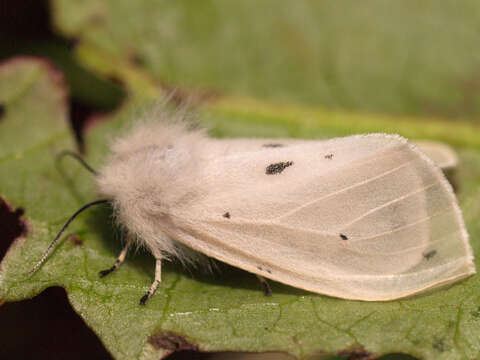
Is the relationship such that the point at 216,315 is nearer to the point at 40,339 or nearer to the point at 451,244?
the point at 451,244

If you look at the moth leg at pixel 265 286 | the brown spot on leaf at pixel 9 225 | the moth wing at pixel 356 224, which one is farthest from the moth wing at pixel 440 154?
the brown spot on leaf at pixel 9 225

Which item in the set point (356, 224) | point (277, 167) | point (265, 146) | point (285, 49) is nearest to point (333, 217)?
point (356, 224)

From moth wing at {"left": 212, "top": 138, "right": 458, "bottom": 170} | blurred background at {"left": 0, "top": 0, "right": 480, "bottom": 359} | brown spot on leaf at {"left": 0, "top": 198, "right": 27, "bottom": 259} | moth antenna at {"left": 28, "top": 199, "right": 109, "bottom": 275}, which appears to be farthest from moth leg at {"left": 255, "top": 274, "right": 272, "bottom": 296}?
blurred background at {"left": 0, "top": 0, "right": 480, "bottom": 359}

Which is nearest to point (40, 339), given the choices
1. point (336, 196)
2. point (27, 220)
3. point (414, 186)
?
point (27, 220)

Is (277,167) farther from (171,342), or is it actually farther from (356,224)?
(171,342)

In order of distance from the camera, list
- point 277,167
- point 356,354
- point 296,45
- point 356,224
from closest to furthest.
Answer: point 356,354
point 356,224
point 277,167
point 296,45
